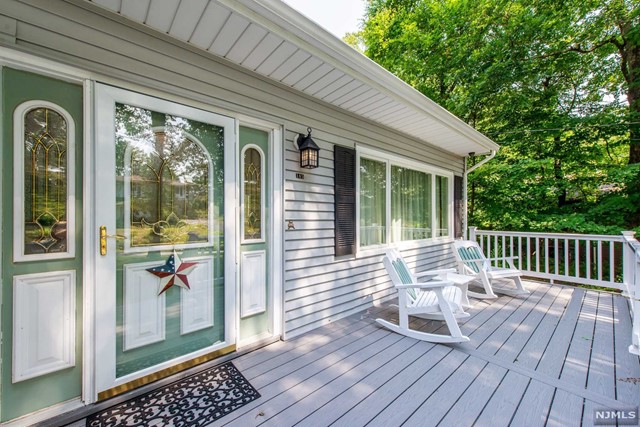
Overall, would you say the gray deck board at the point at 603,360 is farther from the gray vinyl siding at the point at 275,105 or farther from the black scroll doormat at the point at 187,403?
the black scroll doormat at the point at 187,403

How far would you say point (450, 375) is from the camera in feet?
6.76

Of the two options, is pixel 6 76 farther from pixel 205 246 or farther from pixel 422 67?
pixel 422 67

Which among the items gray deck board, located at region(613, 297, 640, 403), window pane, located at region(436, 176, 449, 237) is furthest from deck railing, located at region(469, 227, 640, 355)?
window pane, located at region(436, 176, 449, 237)

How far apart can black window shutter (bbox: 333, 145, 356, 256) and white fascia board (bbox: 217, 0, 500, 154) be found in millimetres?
858

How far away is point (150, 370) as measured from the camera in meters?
1.94

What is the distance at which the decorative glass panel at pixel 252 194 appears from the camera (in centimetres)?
253

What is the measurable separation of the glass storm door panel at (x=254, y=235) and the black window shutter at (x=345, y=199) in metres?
0.93

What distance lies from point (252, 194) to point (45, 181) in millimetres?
1391

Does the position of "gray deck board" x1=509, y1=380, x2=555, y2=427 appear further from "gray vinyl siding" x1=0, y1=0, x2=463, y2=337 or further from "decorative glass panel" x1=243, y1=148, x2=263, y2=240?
"decorative glass panel" x1=243, y1=148, x2=263, y2=240

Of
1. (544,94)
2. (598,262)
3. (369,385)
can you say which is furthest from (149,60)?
(544,94)

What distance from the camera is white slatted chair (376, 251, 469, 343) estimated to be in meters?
2.52

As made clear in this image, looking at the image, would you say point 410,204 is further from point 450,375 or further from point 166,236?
point 166,236

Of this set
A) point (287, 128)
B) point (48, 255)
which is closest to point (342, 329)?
point (287, 128)

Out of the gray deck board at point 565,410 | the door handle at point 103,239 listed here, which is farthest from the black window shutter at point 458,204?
the door handle at point 103,239
